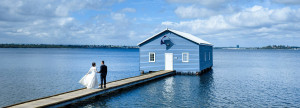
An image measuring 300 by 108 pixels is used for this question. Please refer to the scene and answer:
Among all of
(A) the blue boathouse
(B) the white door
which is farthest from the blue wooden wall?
(B) the white door

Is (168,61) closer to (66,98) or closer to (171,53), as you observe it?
(171,53)

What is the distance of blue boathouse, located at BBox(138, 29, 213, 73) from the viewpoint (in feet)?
115

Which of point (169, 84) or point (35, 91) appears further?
point (169, 84)

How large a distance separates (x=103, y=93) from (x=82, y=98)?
285 cm

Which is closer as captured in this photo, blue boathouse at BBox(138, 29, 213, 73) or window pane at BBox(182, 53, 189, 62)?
blue boathouse at BBox(138, 29, 213, 73)

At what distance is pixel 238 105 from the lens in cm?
1852

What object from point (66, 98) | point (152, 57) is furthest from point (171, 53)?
point (66, 98)

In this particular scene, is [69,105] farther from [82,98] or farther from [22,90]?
[22,90]

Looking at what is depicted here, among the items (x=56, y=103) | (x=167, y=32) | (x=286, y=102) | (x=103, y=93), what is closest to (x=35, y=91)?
(x=103, y=93)

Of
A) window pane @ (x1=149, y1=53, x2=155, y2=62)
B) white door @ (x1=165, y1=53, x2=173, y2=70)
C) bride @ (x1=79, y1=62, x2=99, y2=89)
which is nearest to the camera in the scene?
bride @ (x1=79, y1=62, x2=99, y2=89)

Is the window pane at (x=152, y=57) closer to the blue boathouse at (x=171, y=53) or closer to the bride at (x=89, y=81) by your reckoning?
the blue boathouse at (x=171, y=53)

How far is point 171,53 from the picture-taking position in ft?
117

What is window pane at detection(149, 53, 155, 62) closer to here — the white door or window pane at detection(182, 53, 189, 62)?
the white door

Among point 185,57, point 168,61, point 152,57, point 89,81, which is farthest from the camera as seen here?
point 152,57
